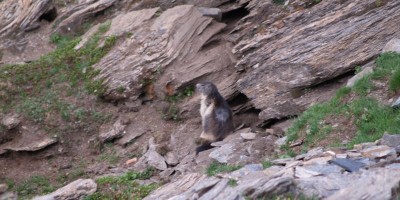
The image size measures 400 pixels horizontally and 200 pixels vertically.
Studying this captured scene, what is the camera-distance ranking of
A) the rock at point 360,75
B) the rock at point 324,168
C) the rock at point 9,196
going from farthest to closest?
1. the rock at point 9,196
2. the rock at point 360,75
3. the rock at point 324,168

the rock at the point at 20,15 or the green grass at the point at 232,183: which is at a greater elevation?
the rock at the point at 20,15

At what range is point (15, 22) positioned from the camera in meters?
19.4

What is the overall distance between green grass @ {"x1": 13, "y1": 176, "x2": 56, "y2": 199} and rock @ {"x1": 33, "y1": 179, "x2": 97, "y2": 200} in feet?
5.57

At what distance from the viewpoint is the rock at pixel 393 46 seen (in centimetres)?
1286

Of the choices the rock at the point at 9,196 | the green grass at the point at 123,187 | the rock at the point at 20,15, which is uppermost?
the rock at the point at 20,15

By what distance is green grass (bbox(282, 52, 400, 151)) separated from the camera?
1077cm

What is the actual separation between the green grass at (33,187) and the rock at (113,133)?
1955 mm

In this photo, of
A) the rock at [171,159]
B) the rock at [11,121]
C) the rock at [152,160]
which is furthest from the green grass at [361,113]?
the rock at [11,121]

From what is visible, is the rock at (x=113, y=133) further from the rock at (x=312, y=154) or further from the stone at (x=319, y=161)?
the stone at (x=319, y=161)

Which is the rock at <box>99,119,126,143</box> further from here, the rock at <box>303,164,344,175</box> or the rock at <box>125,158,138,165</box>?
the rock at <box>303,164,344,175</box>

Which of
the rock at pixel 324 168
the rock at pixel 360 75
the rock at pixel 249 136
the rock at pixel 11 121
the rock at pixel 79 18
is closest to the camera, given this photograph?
the rock at pixel 324 168

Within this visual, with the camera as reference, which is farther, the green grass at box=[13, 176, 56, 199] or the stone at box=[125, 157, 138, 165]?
the stone at box=[125, 157, 138, 165]

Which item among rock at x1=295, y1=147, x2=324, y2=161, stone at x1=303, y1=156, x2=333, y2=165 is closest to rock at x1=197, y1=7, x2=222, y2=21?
rock at x1=295, y1=147, x2=324, y2=161

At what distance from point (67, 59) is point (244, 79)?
5.69 metres
